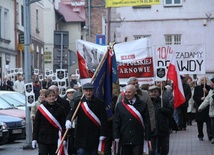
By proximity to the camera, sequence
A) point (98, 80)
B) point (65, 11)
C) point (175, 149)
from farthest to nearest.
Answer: point (65, 11) → point (175, 149) → point (98, 80)

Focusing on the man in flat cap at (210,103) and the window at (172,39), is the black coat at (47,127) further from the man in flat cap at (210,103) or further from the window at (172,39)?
the window at (172,39)

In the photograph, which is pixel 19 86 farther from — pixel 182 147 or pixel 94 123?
pixel 94 123

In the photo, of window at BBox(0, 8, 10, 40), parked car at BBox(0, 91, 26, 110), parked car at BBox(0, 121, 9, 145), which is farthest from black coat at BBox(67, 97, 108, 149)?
window at BBox(0, 8, 10, 40)

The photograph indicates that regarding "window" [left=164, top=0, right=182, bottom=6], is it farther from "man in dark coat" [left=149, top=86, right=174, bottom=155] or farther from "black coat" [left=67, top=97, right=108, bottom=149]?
"black coat" [left=67, top=97, right=108, bottom=149]

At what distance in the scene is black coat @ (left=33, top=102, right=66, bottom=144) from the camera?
12.6 meters

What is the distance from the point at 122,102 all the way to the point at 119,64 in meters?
4.60

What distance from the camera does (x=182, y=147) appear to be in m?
18.7

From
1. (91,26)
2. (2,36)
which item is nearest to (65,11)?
(91,26)

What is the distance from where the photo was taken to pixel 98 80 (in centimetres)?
1325

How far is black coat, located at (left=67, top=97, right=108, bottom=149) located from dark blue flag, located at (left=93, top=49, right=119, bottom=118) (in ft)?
3.28

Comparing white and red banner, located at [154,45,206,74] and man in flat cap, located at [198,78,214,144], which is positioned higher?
white and red banner, located at [154,45,206,74]

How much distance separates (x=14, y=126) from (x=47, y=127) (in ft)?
27.2

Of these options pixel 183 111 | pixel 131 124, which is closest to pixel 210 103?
pixel 183 111

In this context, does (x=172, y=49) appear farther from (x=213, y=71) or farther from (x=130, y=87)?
(x=213, y=71)
